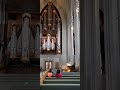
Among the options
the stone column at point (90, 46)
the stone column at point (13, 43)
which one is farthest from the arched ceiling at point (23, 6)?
the stone column at point (90, 46)

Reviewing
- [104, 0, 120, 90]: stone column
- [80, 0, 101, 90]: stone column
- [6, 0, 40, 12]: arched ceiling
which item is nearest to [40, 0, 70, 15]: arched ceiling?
[80, 0, 101, 90]: stone column

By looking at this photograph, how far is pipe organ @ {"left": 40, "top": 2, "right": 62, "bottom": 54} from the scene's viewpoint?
28750 millimetres

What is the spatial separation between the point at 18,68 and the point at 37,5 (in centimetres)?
155

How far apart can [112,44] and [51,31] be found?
82.3 ft

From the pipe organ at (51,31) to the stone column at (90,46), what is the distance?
21.8 meters

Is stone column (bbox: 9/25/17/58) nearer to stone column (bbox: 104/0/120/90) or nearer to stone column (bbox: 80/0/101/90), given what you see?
stone column (bbox: 80/0/101/90)

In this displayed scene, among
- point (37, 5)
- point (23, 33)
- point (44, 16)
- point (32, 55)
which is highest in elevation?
point (44, 16)

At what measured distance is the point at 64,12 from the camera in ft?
95.7

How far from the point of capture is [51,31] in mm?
29109

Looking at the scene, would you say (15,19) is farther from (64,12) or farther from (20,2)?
(64,12)

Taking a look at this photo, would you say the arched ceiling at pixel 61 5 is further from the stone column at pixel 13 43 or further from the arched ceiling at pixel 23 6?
the stone column at pixel 13 43

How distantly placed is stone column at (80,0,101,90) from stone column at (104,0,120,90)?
1.33m

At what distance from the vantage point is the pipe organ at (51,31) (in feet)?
94.3

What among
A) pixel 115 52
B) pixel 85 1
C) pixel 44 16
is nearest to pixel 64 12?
pixel 44 16
